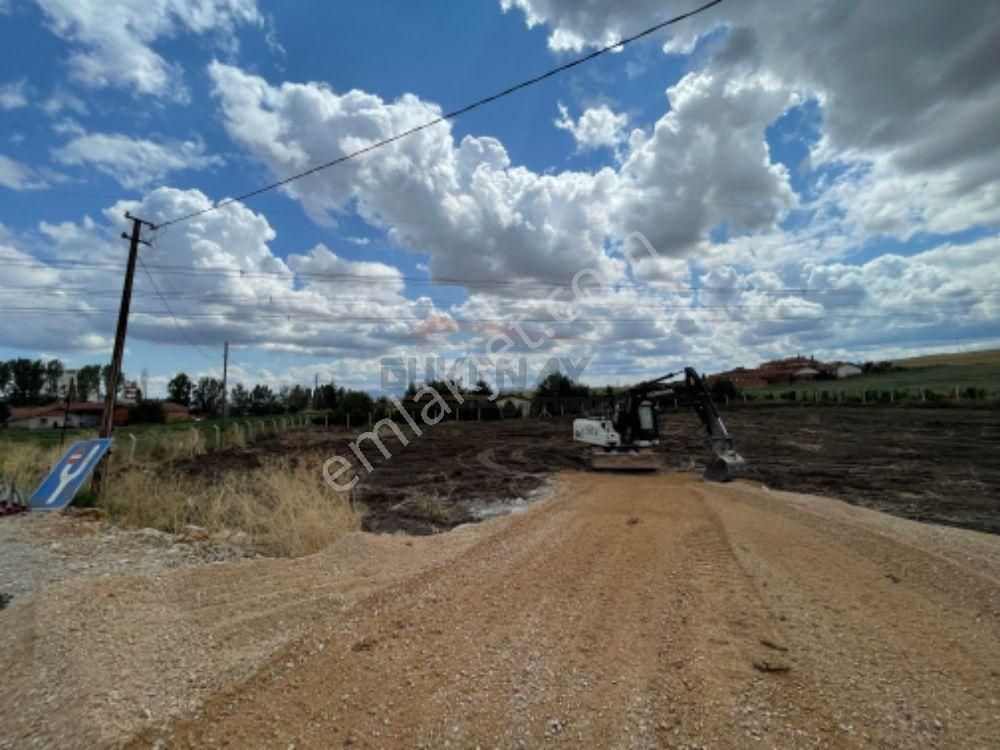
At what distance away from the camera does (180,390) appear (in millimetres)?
86438

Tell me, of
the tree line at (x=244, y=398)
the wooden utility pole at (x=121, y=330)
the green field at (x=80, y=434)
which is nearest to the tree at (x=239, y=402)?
the tree line at (x=244, y=398)

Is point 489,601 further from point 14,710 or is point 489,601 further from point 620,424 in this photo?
point 620,424

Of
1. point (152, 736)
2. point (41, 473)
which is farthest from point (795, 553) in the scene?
point (41, 473)

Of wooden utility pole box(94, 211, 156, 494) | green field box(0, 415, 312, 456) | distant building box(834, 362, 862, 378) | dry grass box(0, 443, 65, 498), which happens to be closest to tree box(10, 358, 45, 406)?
green field box(0, 415, 312, 456)

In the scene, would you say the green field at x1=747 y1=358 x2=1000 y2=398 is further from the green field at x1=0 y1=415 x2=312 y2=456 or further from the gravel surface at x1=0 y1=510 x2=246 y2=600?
the green field at x1=0 y1=415 x2=312 y2=456

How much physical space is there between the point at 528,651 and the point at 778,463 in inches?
644

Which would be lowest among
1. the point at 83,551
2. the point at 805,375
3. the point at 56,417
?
the point at 83,551

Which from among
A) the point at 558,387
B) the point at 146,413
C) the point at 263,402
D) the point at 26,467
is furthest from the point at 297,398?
the point at 26,467

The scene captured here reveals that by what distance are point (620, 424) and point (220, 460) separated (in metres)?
17.2

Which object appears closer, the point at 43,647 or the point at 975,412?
the point at 43,647

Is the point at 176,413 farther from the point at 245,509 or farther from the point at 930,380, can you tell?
the point at 930,380

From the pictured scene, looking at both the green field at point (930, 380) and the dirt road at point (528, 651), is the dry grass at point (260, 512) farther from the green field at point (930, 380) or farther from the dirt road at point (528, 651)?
the green field at point (930, 380)

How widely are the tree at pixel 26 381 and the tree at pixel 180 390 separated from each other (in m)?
19.2

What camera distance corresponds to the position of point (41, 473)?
13180 millimetres
